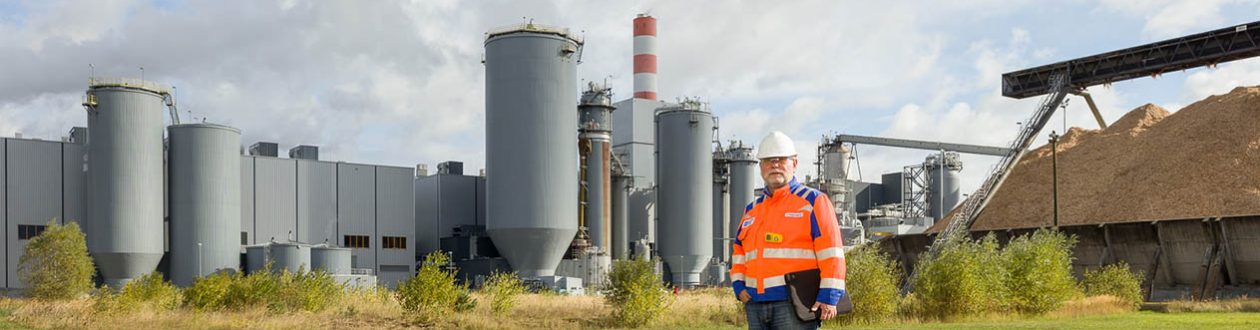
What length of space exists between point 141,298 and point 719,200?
5909cm

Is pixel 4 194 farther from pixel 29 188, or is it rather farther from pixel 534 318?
pixel 534 318

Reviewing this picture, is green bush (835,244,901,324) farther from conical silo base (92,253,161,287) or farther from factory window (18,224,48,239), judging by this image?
factory window (18,224,48,239)

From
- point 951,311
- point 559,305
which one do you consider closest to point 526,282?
point 559,305

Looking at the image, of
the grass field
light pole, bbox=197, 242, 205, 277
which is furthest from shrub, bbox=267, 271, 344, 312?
light pole, bbox=197, 242, 205, 277

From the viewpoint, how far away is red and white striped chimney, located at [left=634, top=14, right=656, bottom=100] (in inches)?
3915

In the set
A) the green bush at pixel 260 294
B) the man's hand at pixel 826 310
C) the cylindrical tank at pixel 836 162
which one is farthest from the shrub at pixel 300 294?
the cylindrical tank at pixel 836 162

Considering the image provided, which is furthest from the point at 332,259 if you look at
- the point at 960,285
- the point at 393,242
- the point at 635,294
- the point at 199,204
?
the point at 960,285

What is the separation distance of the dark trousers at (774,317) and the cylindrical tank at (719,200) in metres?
82.4

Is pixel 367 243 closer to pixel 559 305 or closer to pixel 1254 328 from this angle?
pixel 559 305

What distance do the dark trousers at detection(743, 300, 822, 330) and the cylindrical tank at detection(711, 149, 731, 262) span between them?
82374 millimetres

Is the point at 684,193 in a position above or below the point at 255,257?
above

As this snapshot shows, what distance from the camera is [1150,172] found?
57250 millimetres

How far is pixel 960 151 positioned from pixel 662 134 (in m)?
35.6

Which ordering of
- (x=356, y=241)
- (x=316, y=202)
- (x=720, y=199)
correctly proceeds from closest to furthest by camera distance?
(x=316, y=202) < (x=356, y=241) < (x=720, y=199)
